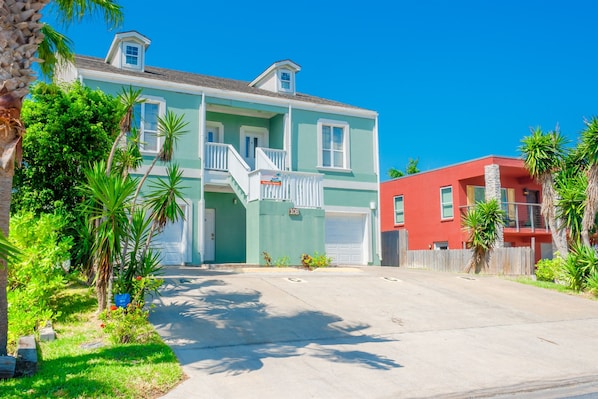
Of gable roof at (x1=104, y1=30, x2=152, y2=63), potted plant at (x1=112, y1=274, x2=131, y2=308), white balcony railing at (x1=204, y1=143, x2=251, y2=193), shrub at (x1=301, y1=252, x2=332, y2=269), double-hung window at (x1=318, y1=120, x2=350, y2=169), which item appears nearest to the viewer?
potted plant at (x1=112, y1=274, x2=131, y2=308)

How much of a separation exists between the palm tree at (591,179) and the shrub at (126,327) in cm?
1417

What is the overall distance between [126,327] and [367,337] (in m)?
4.12

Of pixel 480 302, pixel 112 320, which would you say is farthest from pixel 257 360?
pixel 480 302

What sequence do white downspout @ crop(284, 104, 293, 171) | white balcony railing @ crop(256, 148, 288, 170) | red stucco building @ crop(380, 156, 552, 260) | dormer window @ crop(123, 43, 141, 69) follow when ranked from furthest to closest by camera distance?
1. red stucco building @ crop(380, 156, 552, 260)
2. white downspout @ crop(284, 104, 293, 171)
3. white balcony railing @ crop(256, 148, 288, 170)
4. dormer window @ crop(123, 43, 141, 69)

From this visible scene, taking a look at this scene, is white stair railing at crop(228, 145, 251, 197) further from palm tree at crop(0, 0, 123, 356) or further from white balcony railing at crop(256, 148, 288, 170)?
palm tree at crop(0, 0, 123, 356)

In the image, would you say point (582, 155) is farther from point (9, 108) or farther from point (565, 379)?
point (9, 108)

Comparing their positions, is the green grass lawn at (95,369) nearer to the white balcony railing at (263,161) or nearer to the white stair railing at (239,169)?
the white stair railing at (239,169)

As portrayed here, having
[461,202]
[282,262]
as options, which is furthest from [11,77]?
[461,202]

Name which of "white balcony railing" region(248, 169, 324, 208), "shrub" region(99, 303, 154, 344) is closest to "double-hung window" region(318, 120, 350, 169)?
"white balcony railing" region(248, 169, 324, 208)

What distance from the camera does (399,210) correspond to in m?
30.3

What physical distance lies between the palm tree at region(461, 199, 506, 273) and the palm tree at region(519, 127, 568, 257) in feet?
7.07

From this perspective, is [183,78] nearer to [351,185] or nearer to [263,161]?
[263,161]

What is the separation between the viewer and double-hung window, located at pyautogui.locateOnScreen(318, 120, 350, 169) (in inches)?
888

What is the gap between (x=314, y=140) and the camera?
73.0 ft
